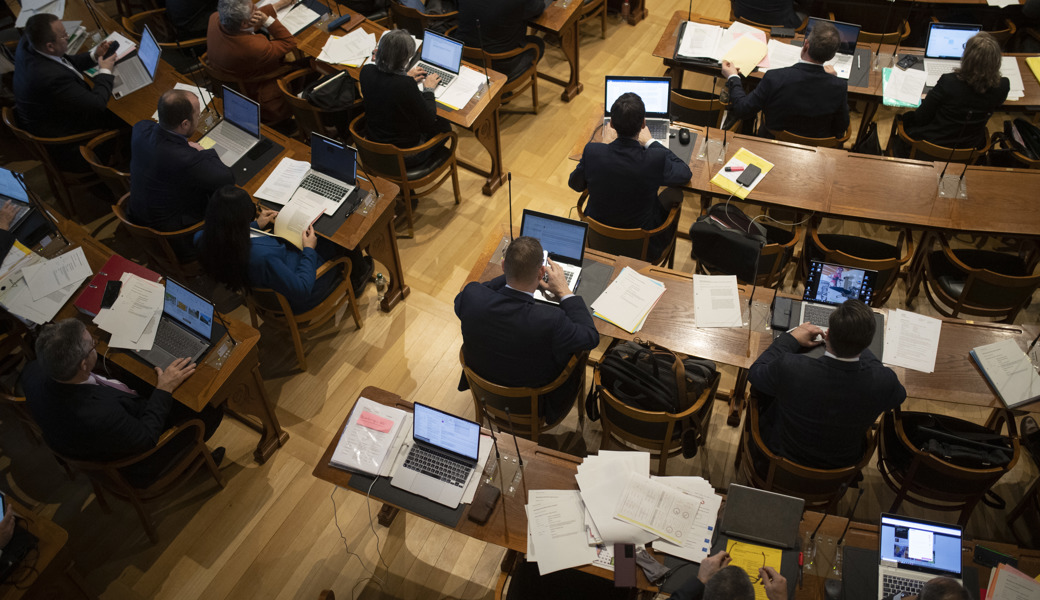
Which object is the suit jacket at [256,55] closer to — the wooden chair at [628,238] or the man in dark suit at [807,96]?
the wooden chair at [628,238]

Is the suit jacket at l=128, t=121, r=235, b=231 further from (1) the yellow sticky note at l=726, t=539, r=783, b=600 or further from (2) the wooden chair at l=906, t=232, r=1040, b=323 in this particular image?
(2) the wooden chair at l=906, t=232, r=1040, b=323

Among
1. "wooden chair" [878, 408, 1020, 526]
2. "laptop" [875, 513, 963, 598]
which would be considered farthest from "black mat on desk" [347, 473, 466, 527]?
"wooden chair" [878, 408, 1020, 526]

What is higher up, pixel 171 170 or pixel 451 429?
pixel 171 170

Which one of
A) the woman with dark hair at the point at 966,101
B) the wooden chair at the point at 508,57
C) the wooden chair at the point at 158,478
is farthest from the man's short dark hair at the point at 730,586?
the wooden chair at the point at 508,57

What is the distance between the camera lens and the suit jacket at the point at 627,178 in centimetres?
459

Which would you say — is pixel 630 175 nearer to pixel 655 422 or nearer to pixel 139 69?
pixel 655 422

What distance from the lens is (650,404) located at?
3.91 m

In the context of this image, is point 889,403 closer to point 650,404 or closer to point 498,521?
point 650,404

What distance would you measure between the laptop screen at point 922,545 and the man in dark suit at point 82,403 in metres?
3.64

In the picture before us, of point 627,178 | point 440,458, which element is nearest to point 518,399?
point 440,458

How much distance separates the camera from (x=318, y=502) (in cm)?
450

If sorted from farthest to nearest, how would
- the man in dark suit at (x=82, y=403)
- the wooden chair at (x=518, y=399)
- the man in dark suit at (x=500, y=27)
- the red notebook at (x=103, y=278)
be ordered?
the man in dark suit at (x=500, y=27) → the red notebook at (x=103, y=278) → the wooden chair at (x=518, y=399) → the man in dark suit at (x=82, y=403)

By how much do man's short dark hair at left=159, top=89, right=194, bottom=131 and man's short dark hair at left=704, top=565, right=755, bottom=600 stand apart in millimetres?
4133

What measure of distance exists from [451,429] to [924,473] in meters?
2.42
